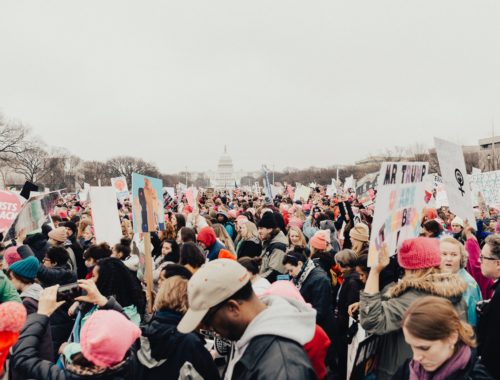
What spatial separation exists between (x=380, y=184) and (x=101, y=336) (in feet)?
7.77

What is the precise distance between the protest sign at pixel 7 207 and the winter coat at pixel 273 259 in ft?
15.6

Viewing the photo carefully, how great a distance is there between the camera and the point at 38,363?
2.90m

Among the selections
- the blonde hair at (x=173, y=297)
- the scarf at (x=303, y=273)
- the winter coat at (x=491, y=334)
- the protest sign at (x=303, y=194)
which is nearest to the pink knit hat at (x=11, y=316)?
the blonde hair at (x=173, y=297)

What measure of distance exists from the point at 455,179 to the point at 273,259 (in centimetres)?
268

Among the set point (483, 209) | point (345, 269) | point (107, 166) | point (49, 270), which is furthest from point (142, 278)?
point (107, 166)

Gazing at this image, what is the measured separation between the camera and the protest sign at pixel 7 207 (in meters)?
7.93

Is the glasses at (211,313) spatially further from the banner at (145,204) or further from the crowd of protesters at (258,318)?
the banner at (145,204)

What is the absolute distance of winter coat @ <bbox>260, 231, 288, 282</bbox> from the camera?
6234 millimetres

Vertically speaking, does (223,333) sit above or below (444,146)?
below

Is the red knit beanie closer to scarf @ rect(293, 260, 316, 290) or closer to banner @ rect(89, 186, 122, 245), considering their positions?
banner @ rect(89, 186, 122, 245)

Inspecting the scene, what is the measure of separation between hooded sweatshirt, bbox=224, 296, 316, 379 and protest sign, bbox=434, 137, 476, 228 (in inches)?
148

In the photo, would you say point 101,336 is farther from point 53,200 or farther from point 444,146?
point 53,200

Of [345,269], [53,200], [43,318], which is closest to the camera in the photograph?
[43,318]

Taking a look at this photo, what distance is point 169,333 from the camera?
3.25 meters
